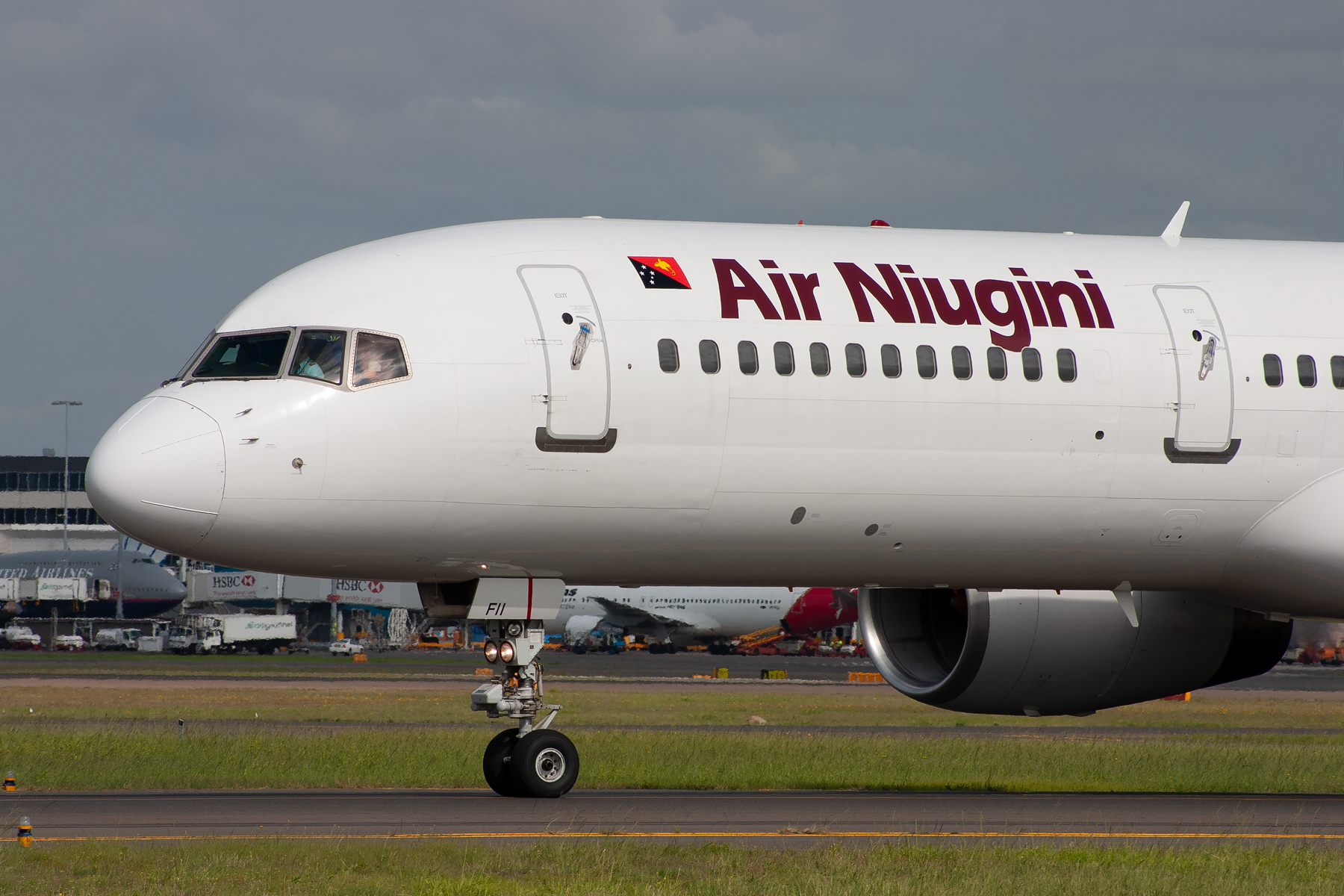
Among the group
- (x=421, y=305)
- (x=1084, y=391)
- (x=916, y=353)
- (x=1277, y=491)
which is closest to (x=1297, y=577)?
(x=1277, y=491)

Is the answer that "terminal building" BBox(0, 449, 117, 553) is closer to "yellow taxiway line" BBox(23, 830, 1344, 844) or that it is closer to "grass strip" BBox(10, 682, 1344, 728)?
"grass strip" BBox(10, 682, 1344, 728)

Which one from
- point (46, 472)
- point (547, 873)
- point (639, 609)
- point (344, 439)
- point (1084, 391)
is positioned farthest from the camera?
point (46, 472)

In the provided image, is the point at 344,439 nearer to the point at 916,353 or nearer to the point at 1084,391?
the point at 916,353

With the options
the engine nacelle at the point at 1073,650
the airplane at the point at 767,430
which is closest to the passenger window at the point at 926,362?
the airplane at the point at 767,430

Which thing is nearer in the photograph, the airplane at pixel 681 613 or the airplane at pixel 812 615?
the airplane at pixel 812 615

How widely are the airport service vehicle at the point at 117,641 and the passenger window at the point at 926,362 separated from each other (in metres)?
101

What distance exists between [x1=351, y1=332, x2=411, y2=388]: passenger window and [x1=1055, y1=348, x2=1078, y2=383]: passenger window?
24.7ft

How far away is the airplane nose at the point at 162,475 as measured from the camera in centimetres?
1598

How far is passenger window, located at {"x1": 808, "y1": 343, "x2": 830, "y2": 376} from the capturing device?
18.1m

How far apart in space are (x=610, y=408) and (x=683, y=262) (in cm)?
214

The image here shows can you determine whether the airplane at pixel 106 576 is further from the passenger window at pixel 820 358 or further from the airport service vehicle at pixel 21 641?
the passenger window at pixel 820 358

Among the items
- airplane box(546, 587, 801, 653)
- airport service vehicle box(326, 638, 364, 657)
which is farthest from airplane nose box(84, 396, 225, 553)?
airplane box(546, 587, 801, 653)

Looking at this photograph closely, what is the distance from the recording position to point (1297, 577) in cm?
1983

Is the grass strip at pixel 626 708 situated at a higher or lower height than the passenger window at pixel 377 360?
lower
